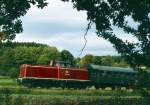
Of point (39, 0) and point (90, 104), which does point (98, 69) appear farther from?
point (39, 0)

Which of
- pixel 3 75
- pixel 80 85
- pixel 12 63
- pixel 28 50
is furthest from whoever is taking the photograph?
pixel 28 50

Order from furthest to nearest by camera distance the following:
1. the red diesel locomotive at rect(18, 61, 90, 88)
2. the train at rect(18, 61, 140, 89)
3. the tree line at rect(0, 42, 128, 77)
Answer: the tree line at rect(0, 42, 128, 77) → the train at rect(18, 61, 140, 89) → the red diesel locomotive at rect(18, 61, 90, 88)

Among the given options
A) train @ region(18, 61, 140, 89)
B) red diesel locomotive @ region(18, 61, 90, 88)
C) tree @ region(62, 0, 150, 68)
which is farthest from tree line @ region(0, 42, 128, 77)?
tree @ region(62, 0, 150, 68)

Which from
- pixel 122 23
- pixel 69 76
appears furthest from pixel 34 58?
pixel 122 23

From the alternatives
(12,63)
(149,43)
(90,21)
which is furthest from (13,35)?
(12,63)

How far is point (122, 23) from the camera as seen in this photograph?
22203mm

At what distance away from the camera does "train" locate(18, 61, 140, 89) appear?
65.5 meters

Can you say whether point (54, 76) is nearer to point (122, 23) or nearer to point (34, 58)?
point (122, 23)

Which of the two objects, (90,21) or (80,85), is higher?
(90,21)

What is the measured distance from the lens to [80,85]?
68.7 meters

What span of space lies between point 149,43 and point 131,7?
1865 millimetres

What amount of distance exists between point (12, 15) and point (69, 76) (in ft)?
157

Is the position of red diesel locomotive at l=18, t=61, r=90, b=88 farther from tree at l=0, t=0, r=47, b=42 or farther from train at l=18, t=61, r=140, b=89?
tree at l=0, t=0, r=47, b=42

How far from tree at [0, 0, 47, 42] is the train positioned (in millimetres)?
44820
